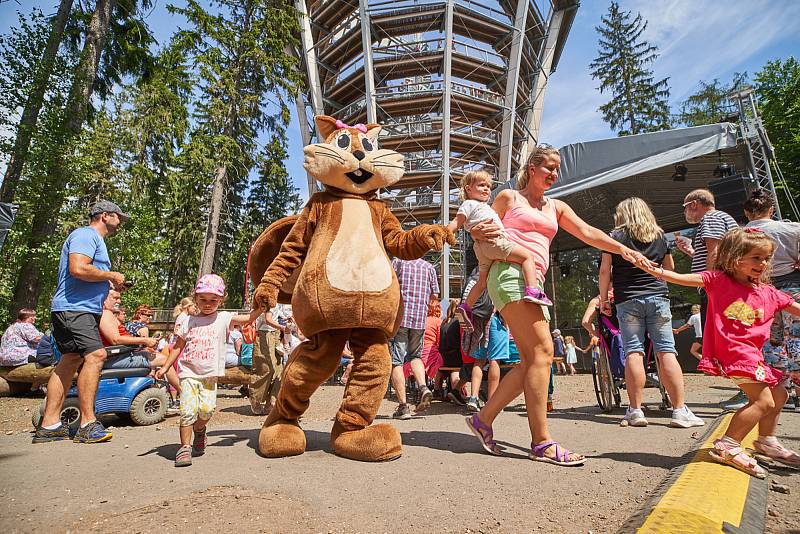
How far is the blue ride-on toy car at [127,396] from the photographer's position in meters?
4.65

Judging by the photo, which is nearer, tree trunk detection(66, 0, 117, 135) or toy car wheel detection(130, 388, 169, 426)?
toy car wheel detection(130, 388, 169, 426)

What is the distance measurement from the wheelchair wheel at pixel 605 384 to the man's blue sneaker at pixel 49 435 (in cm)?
493

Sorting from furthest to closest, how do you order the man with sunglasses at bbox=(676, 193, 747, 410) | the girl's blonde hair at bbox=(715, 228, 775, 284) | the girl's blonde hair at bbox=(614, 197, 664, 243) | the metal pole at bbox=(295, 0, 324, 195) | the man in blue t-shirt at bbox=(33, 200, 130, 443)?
the metal pole at bbox=(295, 0, 324, 195)
the girl's blonde hair at bbox=(614, 197, 664, 243)
the man with sunglasses at bbox=(676, 193, 747, 410)
the man in blue t-shirt at bbox=(33, 200, 130, 443)
the girl's blonde hair at bbox=(715, 228, 775, 284)

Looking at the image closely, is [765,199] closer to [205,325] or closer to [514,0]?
[205,325]

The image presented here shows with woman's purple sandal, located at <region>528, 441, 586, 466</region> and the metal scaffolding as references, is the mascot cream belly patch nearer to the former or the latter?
woman's purple sandal, located at <region>528, 441, 586, 466</region>

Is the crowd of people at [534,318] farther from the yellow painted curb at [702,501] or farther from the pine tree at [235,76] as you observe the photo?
the pine tree at [235,76]

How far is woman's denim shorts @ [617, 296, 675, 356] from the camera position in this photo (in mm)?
3727

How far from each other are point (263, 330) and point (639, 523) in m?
4.85

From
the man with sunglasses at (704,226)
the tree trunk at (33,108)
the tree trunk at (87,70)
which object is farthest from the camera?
the tree trunk at (87,70)

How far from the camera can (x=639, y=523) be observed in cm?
138

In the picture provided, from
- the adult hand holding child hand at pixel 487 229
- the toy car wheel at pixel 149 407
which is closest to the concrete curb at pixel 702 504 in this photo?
the adult hand holding child hand at pixel 487 229

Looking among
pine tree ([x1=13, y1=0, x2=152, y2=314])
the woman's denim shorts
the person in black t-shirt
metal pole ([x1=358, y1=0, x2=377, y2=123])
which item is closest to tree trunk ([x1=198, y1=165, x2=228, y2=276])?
pine tree ([x1=13, y1=0, x2=152, y2=314])

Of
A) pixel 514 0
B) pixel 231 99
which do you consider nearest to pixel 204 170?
pixel 231 99

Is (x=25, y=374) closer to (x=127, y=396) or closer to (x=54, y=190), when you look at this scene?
(x=127, y=396)
